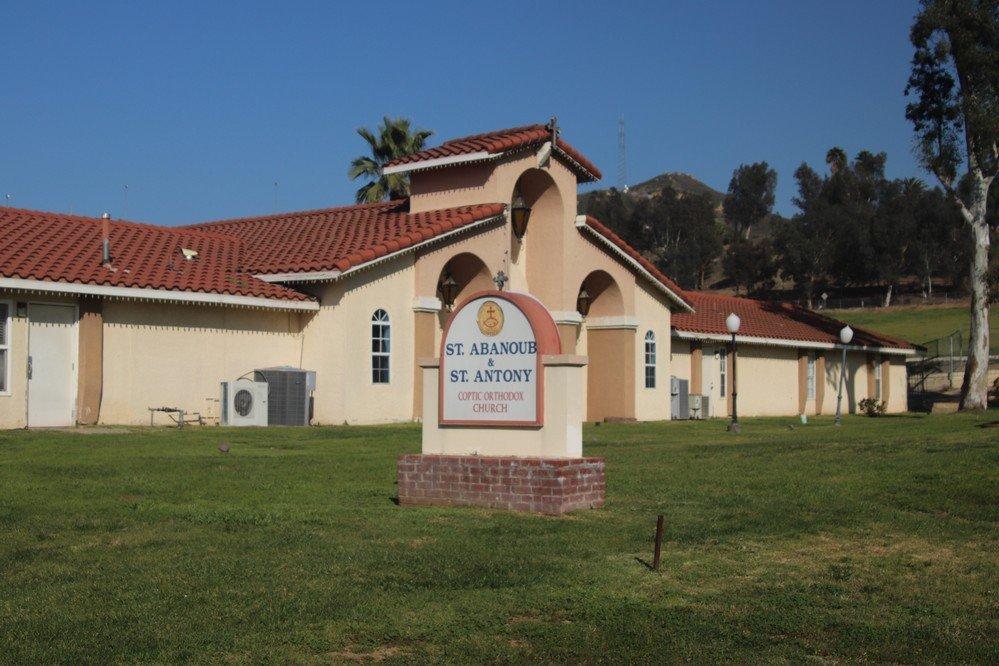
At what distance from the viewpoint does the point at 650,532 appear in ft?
33.7

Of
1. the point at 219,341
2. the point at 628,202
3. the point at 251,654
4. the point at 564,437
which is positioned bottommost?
the point at 251,654

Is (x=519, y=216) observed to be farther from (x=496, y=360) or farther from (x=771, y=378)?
(x=496, y=360)

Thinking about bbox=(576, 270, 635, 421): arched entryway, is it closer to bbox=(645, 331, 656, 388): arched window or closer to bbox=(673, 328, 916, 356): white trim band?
bbox=(645, 331, 656, 388): arched window

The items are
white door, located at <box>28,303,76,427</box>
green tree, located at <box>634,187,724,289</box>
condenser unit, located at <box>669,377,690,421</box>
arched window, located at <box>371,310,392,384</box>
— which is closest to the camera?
white door, located at <box>28,303,76,427</box>

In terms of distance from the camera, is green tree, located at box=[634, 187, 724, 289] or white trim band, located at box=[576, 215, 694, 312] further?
green tree, located at box=[634, 187, 724, 289]

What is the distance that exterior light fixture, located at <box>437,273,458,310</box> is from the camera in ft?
89.4

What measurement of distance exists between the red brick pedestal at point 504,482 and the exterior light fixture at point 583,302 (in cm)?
1923

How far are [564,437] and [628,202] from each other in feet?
400

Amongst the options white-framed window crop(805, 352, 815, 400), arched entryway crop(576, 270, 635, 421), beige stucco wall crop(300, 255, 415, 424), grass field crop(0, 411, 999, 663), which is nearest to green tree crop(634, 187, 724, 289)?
white-framed window crop(805, 352, 815, 400)

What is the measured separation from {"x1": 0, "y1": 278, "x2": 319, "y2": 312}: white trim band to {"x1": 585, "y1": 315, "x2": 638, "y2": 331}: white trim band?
400 inches

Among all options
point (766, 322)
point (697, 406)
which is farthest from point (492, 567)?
point (766, 322)

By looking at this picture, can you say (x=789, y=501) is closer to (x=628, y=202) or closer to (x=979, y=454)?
(x=979, y=454)

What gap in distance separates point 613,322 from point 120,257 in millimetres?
13859

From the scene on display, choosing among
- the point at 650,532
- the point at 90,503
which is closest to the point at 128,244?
the point at 90,503
